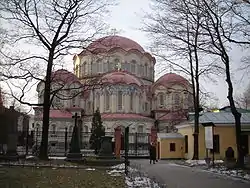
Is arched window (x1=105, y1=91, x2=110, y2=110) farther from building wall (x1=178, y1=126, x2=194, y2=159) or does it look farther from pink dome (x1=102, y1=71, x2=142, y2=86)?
building wall (x1=178, y1=126, x2=194, y2=159)

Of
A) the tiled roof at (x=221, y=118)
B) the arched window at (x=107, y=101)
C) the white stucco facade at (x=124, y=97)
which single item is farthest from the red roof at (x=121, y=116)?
the tiled roof at (x=221, y=118)

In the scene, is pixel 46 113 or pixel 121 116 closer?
pixel 46 113

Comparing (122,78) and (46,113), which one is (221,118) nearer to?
(46,113)

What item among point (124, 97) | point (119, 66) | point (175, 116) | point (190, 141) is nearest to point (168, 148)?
point (190, 141)

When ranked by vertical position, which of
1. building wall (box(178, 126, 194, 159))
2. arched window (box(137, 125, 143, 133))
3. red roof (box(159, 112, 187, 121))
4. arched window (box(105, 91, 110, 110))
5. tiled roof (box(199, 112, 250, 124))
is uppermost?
arched window (box(105, 91, 110, 110))

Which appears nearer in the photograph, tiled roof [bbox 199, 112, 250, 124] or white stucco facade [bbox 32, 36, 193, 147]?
tiled roof [bbox 199, 112, 250, 124]

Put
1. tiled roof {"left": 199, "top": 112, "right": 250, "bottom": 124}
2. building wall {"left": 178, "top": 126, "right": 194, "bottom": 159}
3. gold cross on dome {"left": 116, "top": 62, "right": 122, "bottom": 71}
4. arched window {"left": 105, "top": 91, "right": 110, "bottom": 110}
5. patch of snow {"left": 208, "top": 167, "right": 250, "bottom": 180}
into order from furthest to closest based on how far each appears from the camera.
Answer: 1. gold cross on dome {"left": 116, "top": 62, "right": 122, "bottom": 71}
2. arched window {"left": 105, "top": 91, "right": 110, "bottom": 110}
3. building wall {"left": 178, "top": 126, "right": 194, "bottom": 159}
4. tiled roof {"left": 199, "top": 112, "right": 250, "bottom": 124}
5. patch of snow {"left": 208, "top": 167, "right": 250, "bottom": 180}

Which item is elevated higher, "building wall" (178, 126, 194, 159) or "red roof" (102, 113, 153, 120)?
"red roof" (102, 113, 153, 120)

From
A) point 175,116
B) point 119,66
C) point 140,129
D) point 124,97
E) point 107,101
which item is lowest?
point 140,129

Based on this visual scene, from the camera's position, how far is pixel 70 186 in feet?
40.7

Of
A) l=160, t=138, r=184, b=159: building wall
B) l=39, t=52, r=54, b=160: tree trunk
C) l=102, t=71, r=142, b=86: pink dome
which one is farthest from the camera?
l=102, t=71, r=142, b=86: pink dome

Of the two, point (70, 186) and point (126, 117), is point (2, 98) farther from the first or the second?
point (126, 117)

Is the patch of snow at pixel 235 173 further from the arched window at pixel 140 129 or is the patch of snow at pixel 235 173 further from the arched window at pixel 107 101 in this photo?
the arched window at pixel 107 101

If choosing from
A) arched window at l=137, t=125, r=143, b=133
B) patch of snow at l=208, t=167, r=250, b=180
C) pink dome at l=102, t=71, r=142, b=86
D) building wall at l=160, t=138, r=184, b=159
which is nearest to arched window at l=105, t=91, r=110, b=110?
pink dome at l=102, t=71, r=142, b=86
